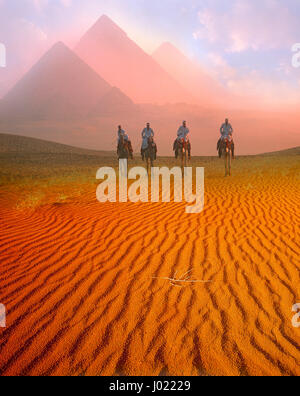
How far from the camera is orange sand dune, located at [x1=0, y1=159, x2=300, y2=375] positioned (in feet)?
8.25

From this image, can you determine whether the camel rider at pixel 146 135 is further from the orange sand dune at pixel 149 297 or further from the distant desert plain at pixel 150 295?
the orange sand dune at pixel 149 297

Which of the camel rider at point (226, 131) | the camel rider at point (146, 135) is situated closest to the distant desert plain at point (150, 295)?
the camel rider at point (226, 131)

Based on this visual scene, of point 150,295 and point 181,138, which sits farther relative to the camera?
point 181,138

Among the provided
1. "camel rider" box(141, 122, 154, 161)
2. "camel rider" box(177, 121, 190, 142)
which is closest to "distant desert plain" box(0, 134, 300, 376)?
"camel rider" box(141, 122, 154, 161)

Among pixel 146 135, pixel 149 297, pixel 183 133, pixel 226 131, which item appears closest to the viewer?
pixel 149 297

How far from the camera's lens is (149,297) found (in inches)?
136

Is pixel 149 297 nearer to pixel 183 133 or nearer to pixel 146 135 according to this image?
pixel 146 135

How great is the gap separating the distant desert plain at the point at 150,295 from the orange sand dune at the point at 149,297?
0.04 feet

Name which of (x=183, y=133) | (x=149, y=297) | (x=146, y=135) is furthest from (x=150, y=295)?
(x=183, y=133)

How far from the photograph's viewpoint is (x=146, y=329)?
113 inches

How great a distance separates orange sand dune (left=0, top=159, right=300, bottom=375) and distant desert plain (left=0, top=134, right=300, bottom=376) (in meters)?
0.01

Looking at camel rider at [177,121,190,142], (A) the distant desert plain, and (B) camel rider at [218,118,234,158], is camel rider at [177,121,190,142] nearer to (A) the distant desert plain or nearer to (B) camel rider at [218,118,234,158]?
(B) camel rider at [218,118,234,158]

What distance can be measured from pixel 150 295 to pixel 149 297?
0.05 metres
